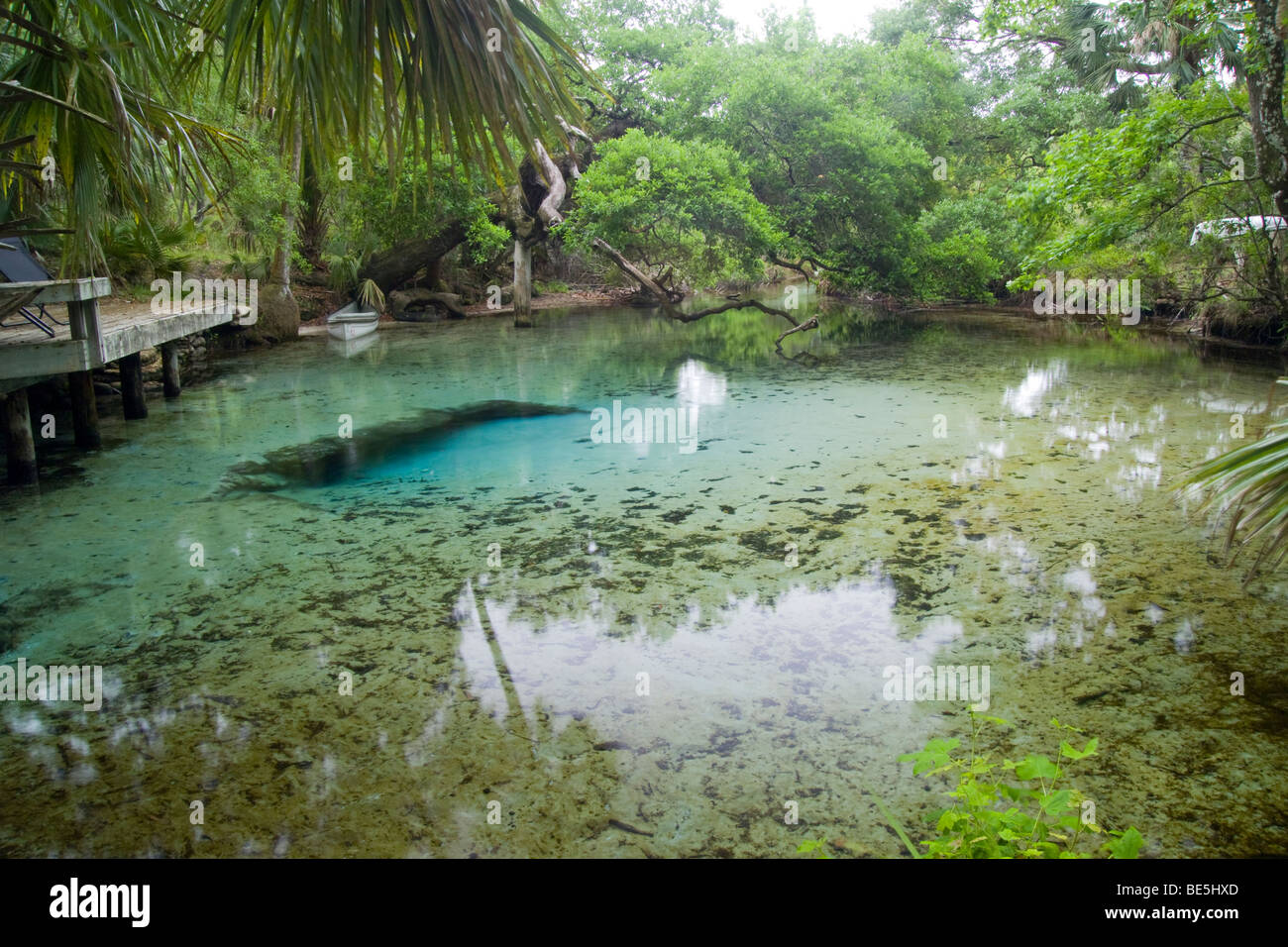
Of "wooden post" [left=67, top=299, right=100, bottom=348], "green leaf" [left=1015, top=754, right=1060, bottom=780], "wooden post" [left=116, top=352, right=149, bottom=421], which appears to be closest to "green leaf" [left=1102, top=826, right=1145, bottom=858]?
"green leaf" [left=1015, top=754, right=1060, bottom=780]

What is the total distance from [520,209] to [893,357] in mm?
8405

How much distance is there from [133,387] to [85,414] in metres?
1.25

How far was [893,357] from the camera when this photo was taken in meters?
12.7

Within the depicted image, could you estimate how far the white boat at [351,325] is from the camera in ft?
49.1

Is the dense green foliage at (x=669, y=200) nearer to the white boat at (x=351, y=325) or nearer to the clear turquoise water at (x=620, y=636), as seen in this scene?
the white boat at (x=351, y=325)

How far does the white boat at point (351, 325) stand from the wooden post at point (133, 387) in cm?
629

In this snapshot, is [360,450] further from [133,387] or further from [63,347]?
[133,387]

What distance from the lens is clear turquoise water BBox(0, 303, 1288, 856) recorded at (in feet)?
8.81

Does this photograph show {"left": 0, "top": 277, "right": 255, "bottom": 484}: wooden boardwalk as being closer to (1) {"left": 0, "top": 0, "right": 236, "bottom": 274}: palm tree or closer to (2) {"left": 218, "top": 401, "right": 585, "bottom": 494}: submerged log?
(1) {"left": 0, "top": 0, "right": 236, "bottom": 274}: palm tree

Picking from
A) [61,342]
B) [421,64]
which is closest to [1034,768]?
[421,64]

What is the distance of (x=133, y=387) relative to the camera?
8.68 meters

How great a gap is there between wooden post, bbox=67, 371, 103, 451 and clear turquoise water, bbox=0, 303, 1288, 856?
0.95 ft

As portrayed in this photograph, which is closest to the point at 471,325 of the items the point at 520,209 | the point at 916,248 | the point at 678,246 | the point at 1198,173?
the point at 520,209
